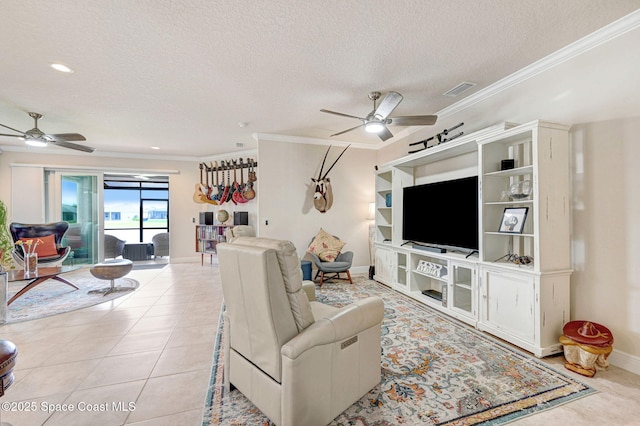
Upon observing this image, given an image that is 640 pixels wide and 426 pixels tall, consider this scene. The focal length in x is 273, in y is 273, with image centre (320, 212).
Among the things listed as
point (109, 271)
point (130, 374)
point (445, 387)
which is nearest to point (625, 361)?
point (445, 387)

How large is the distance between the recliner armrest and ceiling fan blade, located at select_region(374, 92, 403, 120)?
1922 mm

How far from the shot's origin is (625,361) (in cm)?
216

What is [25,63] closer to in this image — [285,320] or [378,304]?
[285,320]

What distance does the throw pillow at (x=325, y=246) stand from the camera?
4.86 metres

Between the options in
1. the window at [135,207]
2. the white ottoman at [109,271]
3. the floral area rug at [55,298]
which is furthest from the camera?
the window at [135,207]

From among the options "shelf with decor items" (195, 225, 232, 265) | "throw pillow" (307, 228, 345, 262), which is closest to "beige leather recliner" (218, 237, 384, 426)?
"throw pillow" (307, 228, 345, 262)

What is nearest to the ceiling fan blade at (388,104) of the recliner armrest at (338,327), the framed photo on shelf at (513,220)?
the framed photo on shelf at (513,220)

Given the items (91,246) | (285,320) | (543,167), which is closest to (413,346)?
(285,320)

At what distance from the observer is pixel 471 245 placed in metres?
3.15

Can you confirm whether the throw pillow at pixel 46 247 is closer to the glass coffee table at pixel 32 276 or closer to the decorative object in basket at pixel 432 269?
the glass coffee table at pixel 32 276

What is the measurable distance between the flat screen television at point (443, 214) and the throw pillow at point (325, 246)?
47.9 inches

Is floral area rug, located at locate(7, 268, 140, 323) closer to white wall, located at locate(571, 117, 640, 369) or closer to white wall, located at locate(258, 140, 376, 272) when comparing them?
white wall, located at locate(258, 140, 376, 272)

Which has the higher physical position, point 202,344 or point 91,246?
point 91,246

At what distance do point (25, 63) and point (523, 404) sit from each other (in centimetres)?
496
